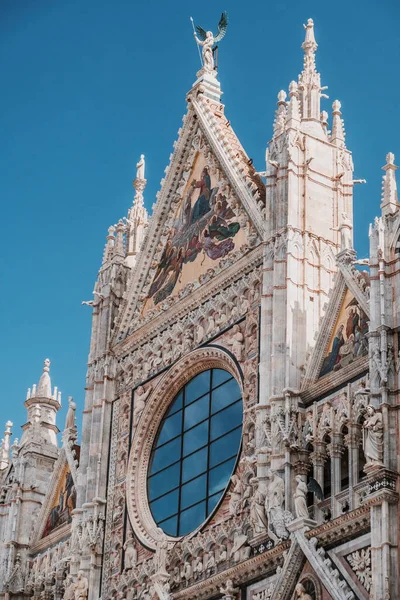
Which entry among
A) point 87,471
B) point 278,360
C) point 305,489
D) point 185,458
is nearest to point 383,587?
point 305,489

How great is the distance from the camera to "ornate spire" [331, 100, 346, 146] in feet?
99.2

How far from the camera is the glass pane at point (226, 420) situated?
2831 cm

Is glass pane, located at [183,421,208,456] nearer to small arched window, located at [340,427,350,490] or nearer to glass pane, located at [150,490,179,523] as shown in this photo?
glass pane, located at [150,490,179,523]

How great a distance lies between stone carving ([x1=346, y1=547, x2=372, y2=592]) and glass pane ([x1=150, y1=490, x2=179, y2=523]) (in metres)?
6.08

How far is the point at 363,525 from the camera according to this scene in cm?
2350

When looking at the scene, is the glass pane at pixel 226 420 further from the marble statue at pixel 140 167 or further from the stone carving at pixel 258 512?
the marble statue at pixel 140 167

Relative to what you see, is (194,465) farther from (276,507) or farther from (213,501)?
(276,507)

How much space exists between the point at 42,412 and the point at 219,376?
25.2 feet

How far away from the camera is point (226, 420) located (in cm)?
2861

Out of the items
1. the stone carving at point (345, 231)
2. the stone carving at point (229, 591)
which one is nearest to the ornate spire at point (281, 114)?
the stone carving at point (345, 231)

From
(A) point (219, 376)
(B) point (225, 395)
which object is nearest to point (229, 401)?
(B) point (225, 395)

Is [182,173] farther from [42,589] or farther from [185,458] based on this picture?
[42,589]

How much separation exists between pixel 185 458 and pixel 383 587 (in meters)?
7.69

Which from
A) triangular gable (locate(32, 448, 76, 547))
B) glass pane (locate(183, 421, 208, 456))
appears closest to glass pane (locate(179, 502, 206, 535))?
glass pane (locate(183, 421, 208, 456))
